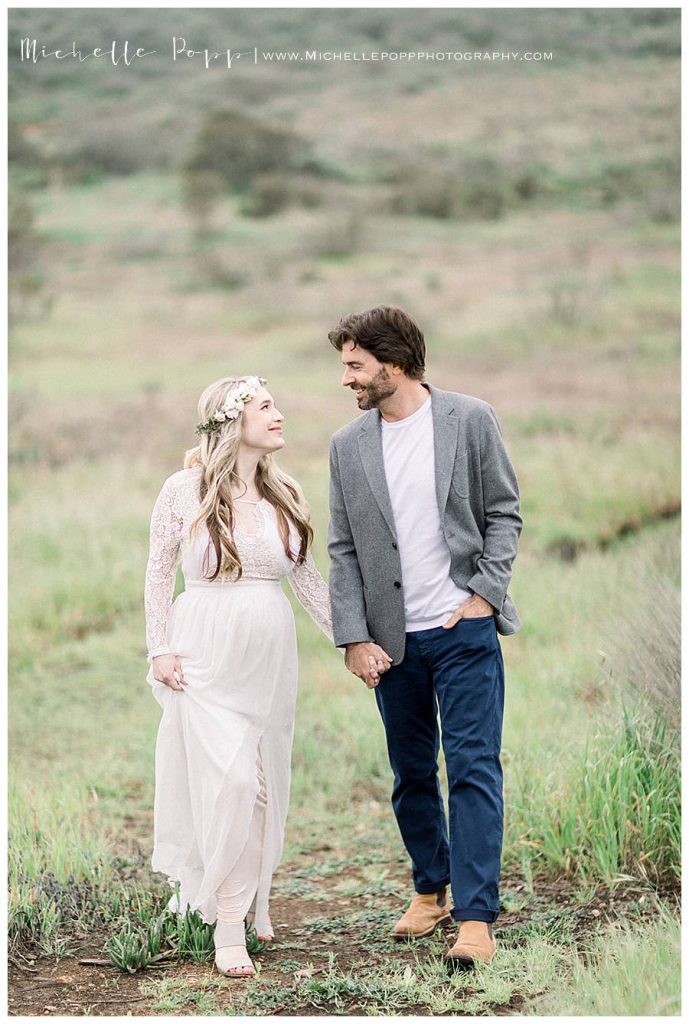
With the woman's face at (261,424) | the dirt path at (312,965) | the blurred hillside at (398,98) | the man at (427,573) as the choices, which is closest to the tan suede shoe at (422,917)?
the dirt path at (312,965)

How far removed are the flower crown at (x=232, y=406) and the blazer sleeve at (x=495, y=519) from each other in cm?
88

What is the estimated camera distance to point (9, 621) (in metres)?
9.82

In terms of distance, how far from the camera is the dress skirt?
13.9 feet

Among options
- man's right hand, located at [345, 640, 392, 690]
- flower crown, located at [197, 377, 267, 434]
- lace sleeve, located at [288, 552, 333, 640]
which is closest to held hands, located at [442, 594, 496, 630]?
man's right hand, located at [345, 640, 392, 690]

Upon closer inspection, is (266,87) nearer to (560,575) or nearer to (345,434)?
(560,575)

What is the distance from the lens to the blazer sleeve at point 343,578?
438cm

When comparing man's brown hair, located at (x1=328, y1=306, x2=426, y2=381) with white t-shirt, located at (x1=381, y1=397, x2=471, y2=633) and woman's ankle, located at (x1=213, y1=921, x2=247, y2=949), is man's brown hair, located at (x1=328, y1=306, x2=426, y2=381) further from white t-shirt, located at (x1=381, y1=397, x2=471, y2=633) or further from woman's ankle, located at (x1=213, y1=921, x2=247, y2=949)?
woman's ankle, located at (x1=213, y1=921, x2=247, y2=949)

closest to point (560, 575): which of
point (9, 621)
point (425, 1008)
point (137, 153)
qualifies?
point (9, 621)

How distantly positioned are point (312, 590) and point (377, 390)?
82 cm

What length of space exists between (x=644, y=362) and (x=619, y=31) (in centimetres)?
716

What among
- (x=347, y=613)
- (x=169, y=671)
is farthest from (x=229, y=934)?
(x=347, y=613)

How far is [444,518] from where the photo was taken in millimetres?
4273

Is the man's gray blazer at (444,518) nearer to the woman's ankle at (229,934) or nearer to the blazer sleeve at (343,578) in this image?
the blazer sleeve at (343,578)

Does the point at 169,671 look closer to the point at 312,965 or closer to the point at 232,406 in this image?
the point at 232,406
